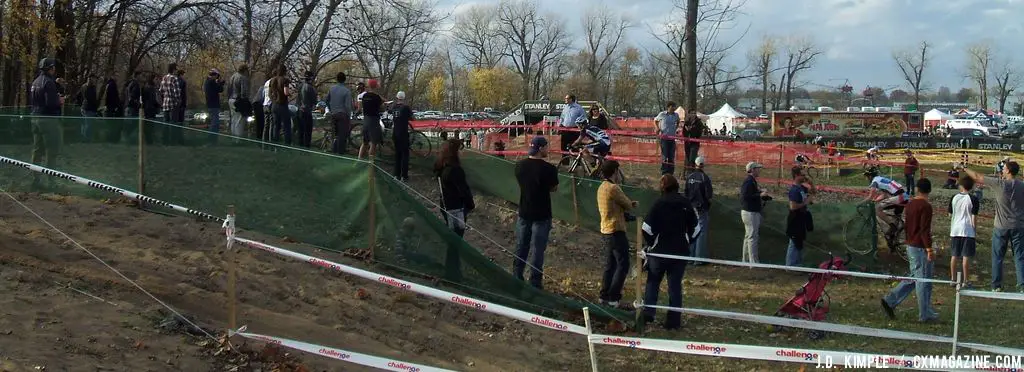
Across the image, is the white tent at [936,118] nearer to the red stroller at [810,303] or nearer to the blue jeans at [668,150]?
the blue jeans at [668,150]

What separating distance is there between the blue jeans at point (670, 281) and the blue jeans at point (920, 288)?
2.74 meters

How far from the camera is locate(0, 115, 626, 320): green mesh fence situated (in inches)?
341

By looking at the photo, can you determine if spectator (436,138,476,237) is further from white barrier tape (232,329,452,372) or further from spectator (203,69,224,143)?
spectator (203,69,224,143)

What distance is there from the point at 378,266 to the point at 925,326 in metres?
6.10

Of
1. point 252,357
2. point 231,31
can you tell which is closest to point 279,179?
point 252,357

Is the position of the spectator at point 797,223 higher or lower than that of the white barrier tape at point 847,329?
higher

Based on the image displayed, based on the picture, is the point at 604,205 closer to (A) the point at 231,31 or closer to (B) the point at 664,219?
(B) the point at 664,219

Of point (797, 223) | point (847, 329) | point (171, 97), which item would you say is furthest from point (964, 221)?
point (171, 97)

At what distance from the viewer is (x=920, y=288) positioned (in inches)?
373

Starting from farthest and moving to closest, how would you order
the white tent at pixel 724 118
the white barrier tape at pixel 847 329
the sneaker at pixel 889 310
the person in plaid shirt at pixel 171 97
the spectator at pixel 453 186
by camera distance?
the white tent at pixel 724 118 → the person in plaid shirt at pixel 171 97 → the spectator at pixel 453 186 → the sneaker at pixel 889 310 → the white barrier tape at pixel 847 329

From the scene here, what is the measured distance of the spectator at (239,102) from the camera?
15.0 metres

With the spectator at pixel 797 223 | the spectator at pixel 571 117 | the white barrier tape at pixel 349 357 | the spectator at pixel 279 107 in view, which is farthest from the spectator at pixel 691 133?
the white barrier tape at pixel 349 357

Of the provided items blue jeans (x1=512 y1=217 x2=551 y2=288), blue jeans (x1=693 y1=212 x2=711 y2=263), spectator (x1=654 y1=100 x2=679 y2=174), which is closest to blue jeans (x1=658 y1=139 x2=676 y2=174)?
spectator (x1=654 y1=100 x2=679 y2=174)

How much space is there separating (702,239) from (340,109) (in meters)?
6.45
